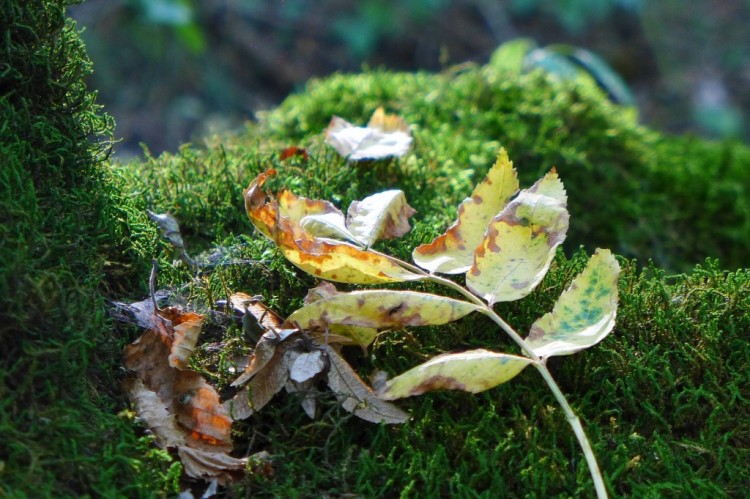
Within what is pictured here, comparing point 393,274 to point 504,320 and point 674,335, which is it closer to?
point 504,320

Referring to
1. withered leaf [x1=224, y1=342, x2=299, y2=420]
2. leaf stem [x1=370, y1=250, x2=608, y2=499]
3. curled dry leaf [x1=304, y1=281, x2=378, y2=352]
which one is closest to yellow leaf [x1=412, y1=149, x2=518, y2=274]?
leaf stem [x1=370, y1=250, x2=608, y2=499]

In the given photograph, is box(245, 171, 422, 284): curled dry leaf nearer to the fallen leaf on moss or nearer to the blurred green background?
the fallen leaf on moss

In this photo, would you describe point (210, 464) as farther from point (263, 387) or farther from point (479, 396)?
point (479, 396)

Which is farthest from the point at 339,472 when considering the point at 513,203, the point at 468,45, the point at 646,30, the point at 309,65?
A: the point at 646,30

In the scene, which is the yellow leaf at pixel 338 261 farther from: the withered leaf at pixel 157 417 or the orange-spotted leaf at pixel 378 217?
the withered leaf at pixel 157 417

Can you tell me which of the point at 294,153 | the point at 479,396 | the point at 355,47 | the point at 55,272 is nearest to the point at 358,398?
the point at 479,396

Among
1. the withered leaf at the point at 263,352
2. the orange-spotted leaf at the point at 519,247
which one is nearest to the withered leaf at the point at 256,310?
the withered leaf at the point at 263,352
